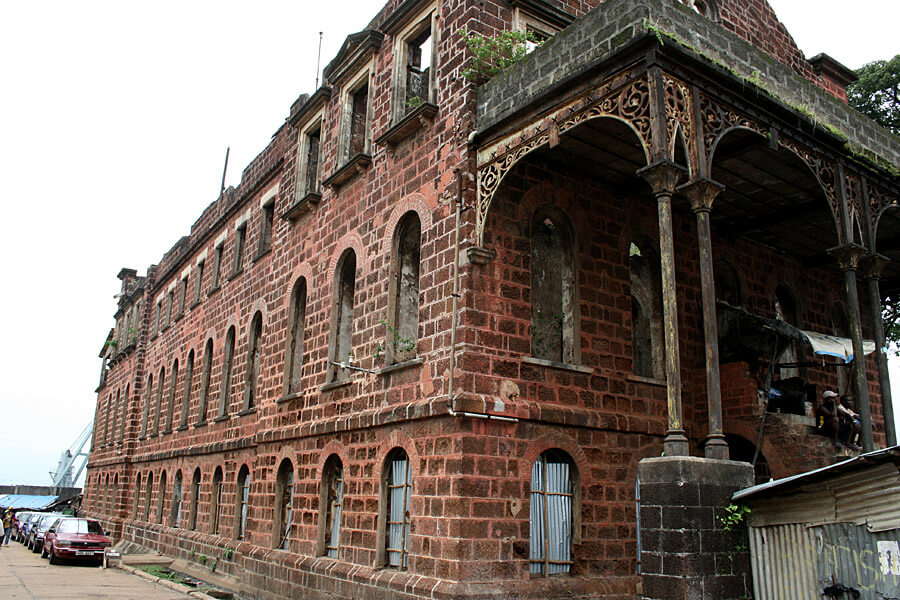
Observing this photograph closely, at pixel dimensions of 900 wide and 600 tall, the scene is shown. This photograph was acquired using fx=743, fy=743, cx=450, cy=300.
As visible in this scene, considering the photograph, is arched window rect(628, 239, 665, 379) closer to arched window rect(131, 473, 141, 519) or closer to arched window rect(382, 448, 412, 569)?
arched window rect(382, 448, 412, 569)

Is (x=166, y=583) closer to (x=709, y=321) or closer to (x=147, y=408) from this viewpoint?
(x=147, y=408)

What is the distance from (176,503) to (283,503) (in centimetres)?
1037

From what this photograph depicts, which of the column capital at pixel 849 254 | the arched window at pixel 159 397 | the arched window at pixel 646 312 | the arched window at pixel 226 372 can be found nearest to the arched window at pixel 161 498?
the arched window at pixel 159 397

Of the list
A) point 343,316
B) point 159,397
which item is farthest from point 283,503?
point 159,397

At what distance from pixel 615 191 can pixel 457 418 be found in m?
5.08

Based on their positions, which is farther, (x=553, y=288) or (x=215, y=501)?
(x=215, y=501)

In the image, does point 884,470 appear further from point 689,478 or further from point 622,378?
point 622,378

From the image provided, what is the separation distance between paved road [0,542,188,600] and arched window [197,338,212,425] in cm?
497

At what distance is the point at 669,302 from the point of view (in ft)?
27.2

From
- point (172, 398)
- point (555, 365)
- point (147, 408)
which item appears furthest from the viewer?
point (147, 408)

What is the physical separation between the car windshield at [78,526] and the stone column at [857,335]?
22.9m

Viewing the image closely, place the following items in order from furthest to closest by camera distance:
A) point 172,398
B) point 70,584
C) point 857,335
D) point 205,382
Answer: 1. point 172,398
2. point 205,382
3. point 70,584
4. point 857,335

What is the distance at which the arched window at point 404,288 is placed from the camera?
41.3 feet

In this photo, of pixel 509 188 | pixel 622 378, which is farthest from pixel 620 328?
pixel 509 188
